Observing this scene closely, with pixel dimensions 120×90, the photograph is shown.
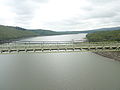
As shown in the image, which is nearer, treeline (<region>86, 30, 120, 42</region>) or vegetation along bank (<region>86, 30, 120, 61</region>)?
vegetation along bank (<region>86, 30, 120, 61</region>)

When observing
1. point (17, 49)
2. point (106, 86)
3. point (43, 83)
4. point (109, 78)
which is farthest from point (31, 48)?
point (109, 78)

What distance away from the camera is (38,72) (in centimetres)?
3056

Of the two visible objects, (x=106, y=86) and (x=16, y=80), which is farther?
(x=16, y=80)

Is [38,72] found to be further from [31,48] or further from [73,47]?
[73,47]

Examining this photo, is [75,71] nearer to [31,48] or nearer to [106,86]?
[106,86]

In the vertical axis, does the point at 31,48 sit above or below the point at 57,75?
above

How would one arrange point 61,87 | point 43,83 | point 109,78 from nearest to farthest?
point 61,87
point 43,83
point 109,78

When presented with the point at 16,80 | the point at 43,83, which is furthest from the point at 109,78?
the point at 16,80

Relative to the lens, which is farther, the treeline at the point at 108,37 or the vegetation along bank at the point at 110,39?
the treeline at the point at 108,37

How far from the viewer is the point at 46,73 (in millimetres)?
29812

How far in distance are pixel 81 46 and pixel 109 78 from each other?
9.36 metres

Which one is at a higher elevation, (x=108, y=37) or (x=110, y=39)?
(x=108, y=37)

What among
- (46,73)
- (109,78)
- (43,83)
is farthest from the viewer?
(46,73)

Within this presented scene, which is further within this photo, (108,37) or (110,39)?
(108,37)
